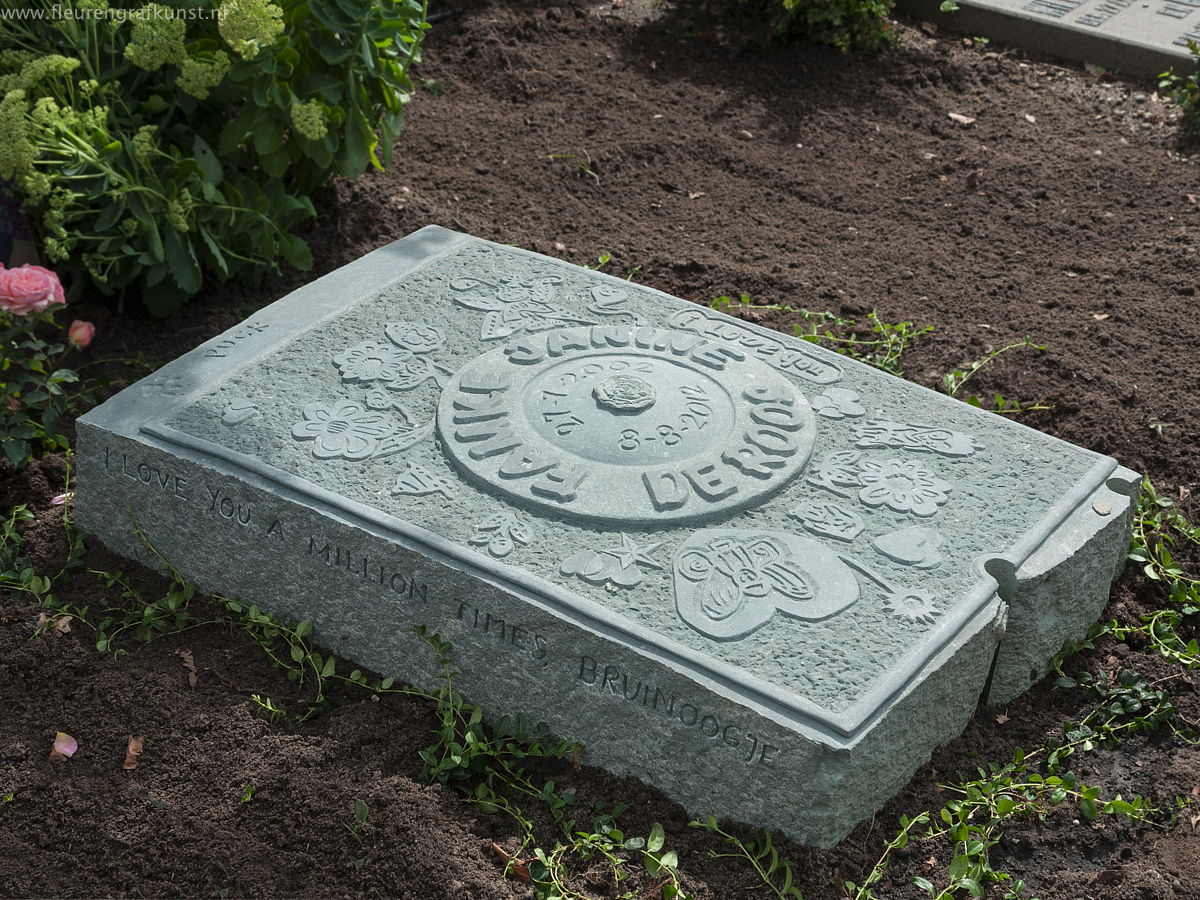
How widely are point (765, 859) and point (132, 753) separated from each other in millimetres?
1472

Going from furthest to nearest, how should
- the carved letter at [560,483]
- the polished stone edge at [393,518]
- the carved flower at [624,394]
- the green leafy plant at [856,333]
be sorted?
the green leafy plant at [856,333] < the carved flower at [624,394] < the carved letter at [560,483] < the polished stone edge at [393,518]

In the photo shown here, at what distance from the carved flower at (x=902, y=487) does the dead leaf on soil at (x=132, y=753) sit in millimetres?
1815

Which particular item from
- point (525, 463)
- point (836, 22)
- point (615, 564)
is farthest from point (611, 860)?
point (836, 22)

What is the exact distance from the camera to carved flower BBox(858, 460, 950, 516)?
10.4ft

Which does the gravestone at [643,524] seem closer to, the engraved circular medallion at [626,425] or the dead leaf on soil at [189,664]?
the engraved circular medallion at [626,425]

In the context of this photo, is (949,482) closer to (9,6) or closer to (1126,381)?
(1126,381)

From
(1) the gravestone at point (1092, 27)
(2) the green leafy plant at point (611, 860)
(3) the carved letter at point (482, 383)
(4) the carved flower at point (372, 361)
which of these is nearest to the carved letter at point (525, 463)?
(3) the carved letter at point (482, 383)

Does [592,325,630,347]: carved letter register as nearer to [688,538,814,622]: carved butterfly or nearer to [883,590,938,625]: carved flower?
[688,538,814,622]: carved butterfly

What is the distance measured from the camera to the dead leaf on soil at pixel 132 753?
3.02 meters

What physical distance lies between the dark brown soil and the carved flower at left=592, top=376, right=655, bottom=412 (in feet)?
2.97

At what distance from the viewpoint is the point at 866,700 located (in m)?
2.66

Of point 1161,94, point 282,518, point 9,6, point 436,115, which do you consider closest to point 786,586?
point 282,518

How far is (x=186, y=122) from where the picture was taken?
14.5 ft

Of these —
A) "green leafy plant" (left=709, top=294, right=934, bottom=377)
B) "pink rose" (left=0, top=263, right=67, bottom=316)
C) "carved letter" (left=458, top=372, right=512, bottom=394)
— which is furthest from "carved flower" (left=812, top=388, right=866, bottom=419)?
"pink rose" (left=0, top=263, right=67, bottom=316)
